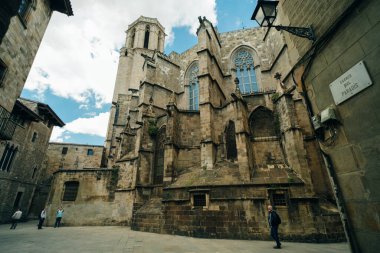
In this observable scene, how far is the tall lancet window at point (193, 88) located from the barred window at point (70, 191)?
1305cm

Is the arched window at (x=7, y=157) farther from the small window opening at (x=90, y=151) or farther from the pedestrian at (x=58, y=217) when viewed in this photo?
the small window opening at (x=90, y=151)

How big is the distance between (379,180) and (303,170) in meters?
7.56

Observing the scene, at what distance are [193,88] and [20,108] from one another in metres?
16.7

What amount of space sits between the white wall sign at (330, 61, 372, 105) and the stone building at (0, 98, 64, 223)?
20.5 metres

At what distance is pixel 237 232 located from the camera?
9047 mm

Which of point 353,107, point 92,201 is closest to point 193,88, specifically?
point 92,201

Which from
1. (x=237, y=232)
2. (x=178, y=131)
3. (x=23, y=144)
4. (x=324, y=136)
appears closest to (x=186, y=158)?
(x=178, y=131)

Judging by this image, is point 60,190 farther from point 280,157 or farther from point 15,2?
point 280,157

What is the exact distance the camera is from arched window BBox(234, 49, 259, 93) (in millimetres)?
18625

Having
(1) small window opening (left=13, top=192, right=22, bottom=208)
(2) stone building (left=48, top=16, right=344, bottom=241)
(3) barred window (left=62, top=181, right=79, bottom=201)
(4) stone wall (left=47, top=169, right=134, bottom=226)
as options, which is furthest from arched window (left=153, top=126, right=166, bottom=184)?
(1) small window opening (left=13, top=192, right=22, bottom=208)

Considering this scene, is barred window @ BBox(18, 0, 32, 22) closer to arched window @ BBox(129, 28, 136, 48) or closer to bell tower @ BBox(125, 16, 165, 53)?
bell tower @ BBox(125, 16, 165, 53)

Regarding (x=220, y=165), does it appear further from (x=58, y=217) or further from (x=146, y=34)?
(x=146, y=34)

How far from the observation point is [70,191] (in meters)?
16.0

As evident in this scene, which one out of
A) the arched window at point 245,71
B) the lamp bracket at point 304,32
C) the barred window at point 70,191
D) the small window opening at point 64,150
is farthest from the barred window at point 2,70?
the small window opening at point 64,150
